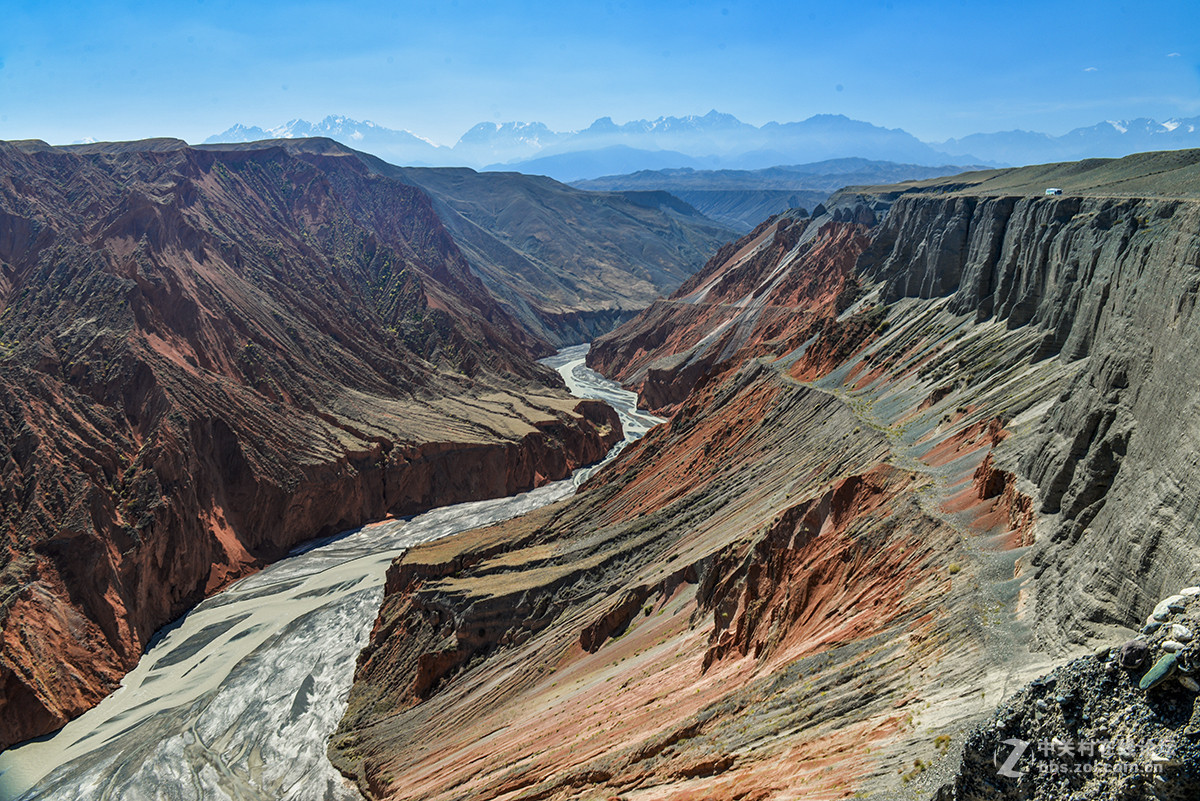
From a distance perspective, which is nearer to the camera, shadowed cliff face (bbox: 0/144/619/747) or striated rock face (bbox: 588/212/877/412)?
shadowed cliff face (bbox: 0/144/619/747)

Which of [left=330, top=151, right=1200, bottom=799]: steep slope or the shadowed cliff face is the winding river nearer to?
the shadowed cliff face

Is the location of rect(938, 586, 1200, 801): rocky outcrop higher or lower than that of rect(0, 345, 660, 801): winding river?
higher

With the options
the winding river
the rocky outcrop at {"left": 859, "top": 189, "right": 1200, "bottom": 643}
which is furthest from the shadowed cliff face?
the rocky outcrop at {"left": 859, "top": 189, "right": 1200, "bottom": 643}

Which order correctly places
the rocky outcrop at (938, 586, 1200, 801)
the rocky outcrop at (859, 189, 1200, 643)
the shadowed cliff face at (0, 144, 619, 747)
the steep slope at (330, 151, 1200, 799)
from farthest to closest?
the shadowed cliff face at (0, 144, 619, 747), the steep slope at (330, 151, 1200, 799), the rocky outcrop at (859, 189, 1200, 643), the rocky outcrop at (938, 586, 1200, 801)

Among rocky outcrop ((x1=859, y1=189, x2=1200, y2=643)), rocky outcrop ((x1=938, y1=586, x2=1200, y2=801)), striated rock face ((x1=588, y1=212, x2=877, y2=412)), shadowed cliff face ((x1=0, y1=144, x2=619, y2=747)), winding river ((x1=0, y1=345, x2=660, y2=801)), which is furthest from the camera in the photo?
striated rock face ((x1=588, y1=212, x2=877, y2=412))

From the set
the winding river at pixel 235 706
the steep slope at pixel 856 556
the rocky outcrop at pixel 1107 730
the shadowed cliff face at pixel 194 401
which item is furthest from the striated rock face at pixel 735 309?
the rocky outcrop at pixel 1107 730

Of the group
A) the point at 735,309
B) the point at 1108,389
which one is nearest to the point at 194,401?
the point at 1108,389
